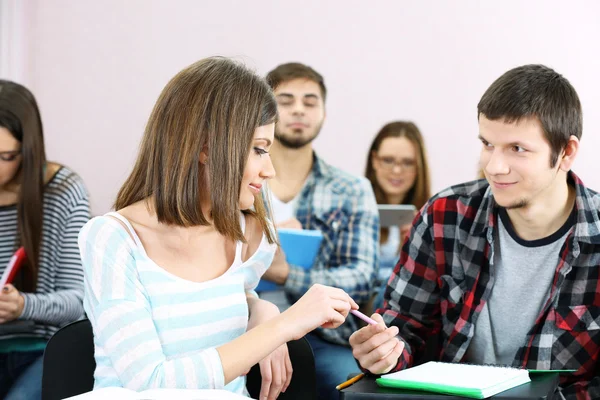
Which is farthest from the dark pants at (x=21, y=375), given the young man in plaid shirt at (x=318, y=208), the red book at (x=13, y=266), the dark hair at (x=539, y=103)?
the dark hair at (x=539, y=103)

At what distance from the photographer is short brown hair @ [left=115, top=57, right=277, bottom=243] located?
121 cm

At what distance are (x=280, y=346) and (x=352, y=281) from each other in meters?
1.05

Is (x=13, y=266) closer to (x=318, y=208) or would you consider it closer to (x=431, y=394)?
(x=318, y=208)

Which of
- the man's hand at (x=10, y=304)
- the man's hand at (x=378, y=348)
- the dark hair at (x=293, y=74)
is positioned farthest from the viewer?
the dark hair at (x=293, y=74)

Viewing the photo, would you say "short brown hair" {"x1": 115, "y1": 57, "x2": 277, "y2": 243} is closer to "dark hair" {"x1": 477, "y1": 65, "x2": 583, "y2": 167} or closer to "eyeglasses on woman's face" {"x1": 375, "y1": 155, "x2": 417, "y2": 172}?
"dark hair" {"x1": 477, "y1": 65, "x2": 583, "y2": 167}

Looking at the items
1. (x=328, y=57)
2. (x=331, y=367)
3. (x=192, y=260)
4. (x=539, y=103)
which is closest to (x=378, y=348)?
(x=192, y=260)

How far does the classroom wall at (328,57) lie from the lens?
308 centimetres

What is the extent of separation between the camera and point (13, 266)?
5.94 feet

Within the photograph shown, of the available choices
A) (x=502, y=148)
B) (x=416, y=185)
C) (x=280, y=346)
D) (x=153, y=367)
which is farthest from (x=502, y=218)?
(x=416, y=185)

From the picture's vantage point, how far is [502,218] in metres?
1.57

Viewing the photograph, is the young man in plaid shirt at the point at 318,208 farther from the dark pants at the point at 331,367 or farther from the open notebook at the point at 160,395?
the open notebook at the point at 160,395

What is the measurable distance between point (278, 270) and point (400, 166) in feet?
3.99

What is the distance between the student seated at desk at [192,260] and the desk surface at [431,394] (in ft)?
0.39

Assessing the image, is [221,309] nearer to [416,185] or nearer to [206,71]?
[206,71]
